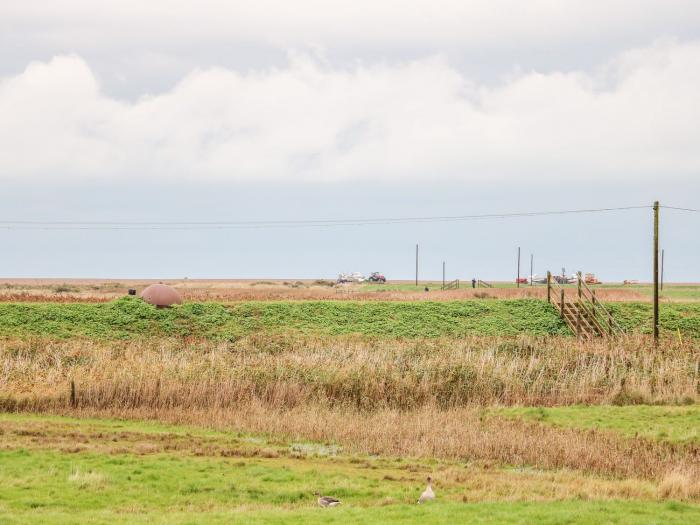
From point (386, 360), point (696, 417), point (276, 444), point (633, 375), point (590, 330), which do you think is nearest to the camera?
point (276, 444)

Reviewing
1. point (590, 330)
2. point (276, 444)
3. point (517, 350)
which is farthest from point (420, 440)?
point (590, 330)

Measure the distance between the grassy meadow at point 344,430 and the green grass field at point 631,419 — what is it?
96 millimetres

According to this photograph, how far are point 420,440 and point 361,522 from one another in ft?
33.4

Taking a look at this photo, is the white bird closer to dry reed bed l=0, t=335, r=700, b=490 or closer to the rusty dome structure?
dry reed bed l=0, t=335, r=700, b=490

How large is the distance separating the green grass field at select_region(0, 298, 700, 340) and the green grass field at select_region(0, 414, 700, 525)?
29173 millimetres

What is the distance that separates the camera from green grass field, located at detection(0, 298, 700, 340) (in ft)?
179

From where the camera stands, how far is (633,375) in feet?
116

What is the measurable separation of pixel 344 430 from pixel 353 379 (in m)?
6.81

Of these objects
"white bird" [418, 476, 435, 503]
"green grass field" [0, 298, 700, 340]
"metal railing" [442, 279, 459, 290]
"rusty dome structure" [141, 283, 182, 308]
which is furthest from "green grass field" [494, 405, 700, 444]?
"metal railing" [442, 279, 459, 290]

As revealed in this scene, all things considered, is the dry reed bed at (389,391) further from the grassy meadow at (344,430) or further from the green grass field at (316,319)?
the green grass field at (316,319)

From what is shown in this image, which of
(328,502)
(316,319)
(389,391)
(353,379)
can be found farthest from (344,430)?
(316,319)

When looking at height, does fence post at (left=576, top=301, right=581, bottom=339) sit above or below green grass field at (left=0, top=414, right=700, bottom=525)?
above

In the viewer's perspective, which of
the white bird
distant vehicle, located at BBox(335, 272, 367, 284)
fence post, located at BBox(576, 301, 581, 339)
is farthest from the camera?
distant vehicle, located at BBox(335, 272, 367, 284)

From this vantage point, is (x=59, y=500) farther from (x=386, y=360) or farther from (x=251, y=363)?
(x=386, y=360)
